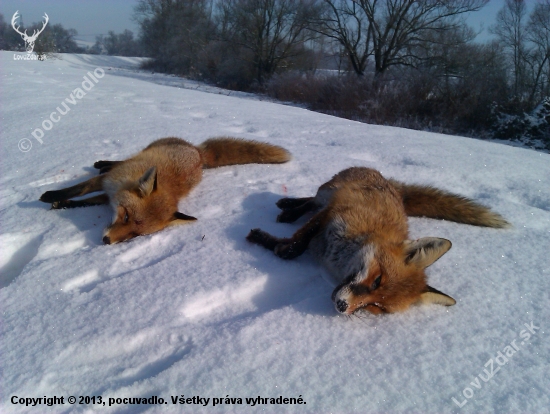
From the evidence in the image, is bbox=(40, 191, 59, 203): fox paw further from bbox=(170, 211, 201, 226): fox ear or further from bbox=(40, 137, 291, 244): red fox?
bbox=(170, 211, 201, 226): fox ear

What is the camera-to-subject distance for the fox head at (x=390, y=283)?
202cm

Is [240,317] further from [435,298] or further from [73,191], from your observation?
[73,191]

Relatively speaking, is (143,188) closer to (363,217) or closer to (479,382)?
(363,217)

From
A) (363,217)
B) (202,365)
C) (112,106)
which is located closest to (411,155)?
(363,217)

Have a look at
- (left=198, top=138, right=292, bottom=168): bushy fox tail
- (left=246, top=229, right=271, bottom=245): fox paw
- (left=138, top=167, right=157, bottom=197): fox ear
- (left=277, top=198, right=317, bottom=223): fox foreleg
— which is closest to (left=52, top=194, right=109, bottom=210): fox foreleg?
(left=138, top=167, right=157, bottom=197): fox ear

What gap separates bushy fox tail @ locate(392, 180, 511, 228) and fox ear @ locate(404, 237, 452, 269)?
1077 millimetres

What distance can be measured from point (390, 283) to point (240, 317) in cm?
93

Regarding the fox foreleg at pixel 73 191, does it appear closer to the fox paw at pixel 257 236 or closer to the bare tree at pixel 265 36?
the fox paw at pixel 257 236

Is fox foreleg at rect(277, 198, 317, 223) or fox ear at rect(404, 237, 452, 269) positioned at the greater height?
fox ear at rect(404, 237, 452, 269)

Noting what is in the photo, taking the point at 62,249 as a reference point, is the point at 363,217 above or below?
above

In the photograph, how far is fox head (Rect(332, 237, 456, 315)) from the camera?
202cm

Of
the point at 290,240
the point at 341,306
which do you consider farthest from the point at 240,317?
the point at 290,240

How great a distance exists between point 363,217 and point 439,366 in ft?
3.77

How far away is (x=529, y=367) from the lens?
172 cm
